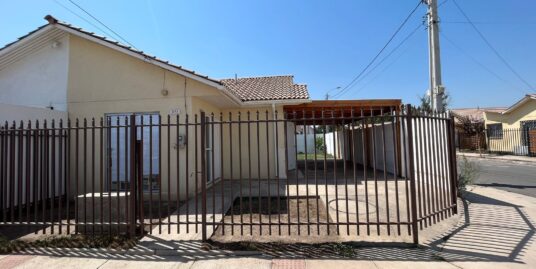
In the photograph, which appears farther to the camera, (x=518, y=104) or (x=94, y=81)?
(x=518, y=104)

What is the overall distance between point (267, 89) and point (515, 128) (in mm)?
19790

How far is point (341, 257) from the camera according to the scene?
4.25 m

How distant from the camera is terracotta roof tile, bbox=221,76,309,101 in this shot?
1098 cm

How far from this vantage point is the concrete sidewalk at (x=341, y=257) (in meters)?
4.04

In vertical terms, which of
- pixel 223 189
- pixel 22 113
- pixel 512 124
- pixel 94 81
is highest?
pixel 94 81

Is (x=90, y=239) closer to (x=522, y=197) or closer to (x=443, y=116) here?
(x=443, y=116)

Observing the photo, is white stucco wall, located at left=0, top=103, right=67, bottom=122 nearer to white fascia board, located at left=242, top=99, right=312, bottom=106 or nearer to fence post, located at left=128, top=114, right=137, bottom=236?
fence post, located at left=128, top=114, right=137, bottom=236

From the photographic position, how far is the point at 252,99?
1085 cm

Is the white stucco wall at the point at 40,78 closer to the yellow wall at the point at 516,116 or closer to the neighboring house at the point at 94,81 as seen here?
the neighboring house at the point at 94,81

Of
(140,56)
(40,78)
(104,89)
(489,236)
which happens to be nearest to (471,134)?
(489,236)

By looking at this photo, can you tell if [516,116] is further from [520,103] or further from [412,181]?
[412,181]

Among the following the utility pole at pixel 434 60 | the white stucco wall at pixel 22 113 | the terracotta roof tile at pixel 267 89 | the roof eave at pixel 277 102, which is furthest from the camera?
the terracotta roof tile at pixel 267 89

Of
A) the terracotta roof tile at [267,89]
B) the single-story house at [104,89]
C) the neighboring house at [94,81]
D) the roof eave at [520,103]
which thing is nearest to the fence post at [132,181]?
the single-story house at [104,89]

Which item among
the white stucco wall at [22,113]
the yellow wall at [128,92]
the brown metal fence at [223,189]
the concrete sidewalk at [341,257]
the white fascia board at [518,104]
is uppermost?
the white fascia board at [518,104]
